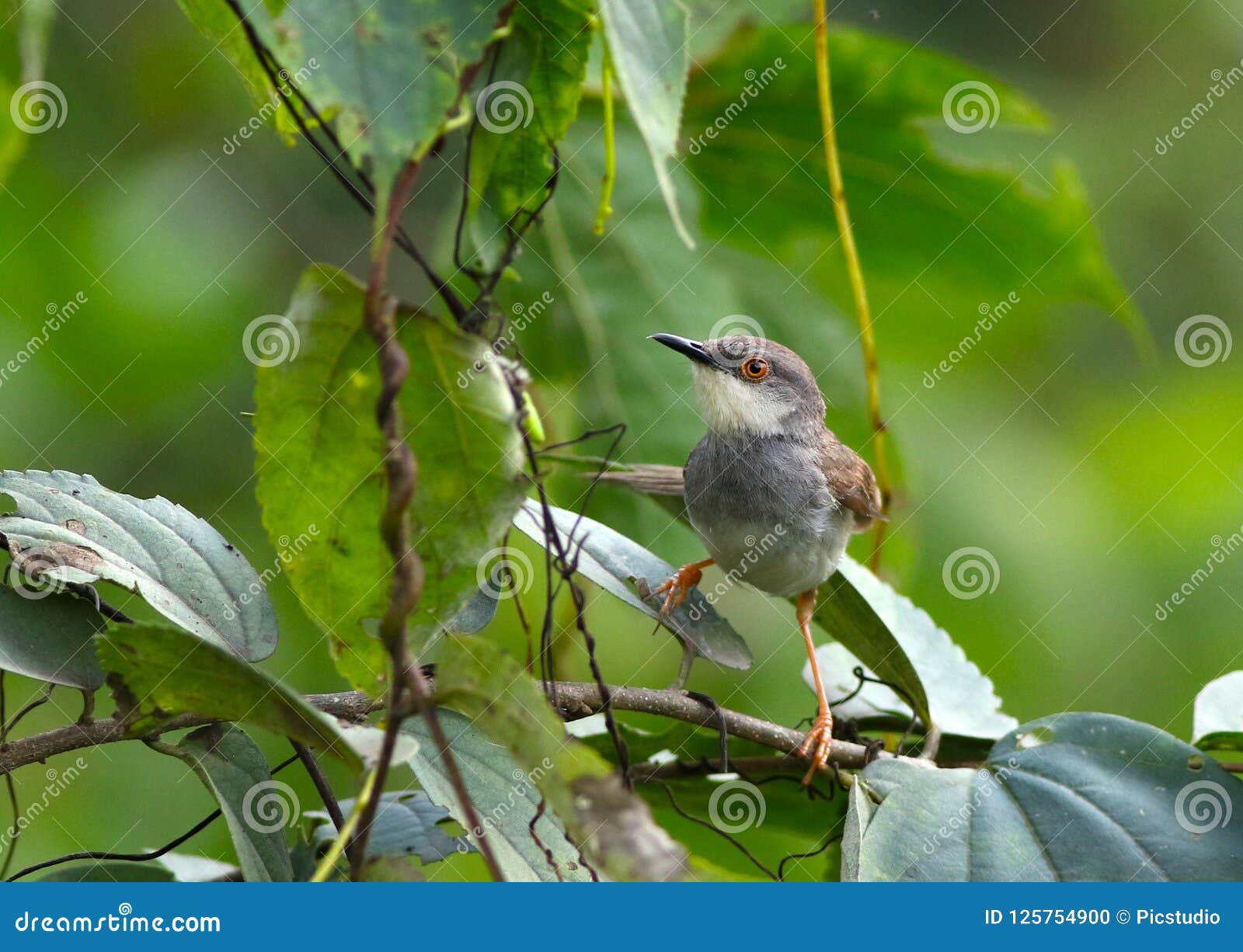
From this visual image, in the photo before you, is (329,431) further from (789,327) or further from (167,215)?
(167,215)

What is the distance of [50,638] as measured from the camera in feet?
5.51

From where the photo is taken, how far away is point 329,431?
1.36m

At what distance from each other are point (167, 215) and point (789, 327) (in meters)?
2.14

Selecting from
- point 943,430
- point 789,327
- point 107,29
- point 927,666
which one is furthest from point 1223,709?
point 107,29

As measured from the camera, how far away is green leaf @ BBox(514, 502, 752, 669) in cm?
213

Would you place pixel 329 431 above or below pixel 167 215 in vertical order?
above

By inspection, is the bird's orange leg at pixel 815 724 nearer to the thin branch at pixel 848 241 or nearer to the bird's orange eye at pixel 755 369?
the thin branch at pixel 848 241

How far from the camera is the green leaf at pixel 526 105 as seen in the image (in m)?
1.44

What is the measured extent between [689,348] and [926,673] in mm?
1040

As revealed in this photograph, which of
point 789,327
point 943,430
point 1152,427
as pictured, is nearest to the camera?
point 789,327

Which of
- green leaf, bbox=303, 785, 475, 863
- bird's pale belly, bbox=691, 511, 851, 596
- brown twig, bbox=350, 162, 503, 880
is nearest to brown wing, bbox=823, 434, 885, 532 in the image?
bird's pale belly, bbox=691, 511, 851, 596

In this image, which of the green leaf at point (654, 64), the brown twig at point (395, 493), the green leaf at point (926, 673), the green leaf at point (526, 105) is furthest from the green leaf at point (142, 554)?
the green leaf at point (926, 673)

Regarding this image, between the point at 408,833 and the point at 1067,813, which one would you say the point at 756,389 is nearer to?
the point at 1067,813

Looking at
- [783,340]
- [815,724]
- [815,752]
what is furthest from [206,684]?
[783,340]
